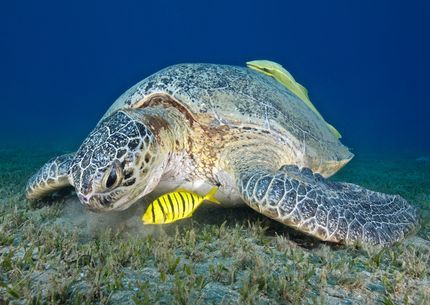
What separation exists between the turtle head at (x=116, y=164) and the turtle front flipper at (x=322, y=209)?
0.95 m

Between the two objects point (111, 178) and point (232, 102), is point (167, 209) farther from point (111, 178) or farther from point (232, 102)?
point (232, 102)

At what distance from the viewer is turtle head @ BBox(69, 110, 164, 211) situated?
2.72 metres

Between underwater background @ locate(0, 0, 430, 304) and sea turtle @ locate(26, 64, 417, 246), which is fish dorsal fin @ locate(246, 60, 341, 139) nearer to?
sea turtle @ locate(26, 64, 417, 246)

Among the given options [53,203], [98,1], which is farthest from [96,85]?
[53,203]

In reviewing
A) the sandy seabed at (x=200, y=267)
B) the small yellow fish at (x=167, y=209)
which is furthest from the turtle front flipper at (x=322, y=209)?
the small yellow fish at (x=167, y=209)

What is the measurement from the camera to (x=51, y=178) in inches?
154

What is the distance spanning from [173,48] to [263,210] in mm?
155768

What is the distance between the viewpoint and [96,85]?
400 feet

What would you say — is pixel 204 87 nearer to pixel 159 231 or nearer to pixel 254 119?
pixel 254 119

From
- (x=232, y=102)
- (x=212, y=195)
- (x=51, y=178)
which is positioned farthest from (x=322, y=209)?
(x=51, y=178)

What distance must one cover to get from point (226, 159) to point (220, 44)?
154 metres

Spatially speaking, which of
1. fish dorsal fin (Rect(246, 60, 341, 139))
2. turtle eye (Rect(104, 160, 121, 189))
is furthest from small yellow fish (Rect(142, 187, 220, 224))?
fish dorsal fin (Rect(246, 60, 341, 139))

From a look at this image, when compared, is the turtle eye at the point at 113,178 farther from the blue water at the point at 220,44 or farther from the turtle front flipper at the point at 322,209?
the blue water at the point at 220,44

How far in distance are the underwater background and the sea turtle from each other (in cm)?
28
